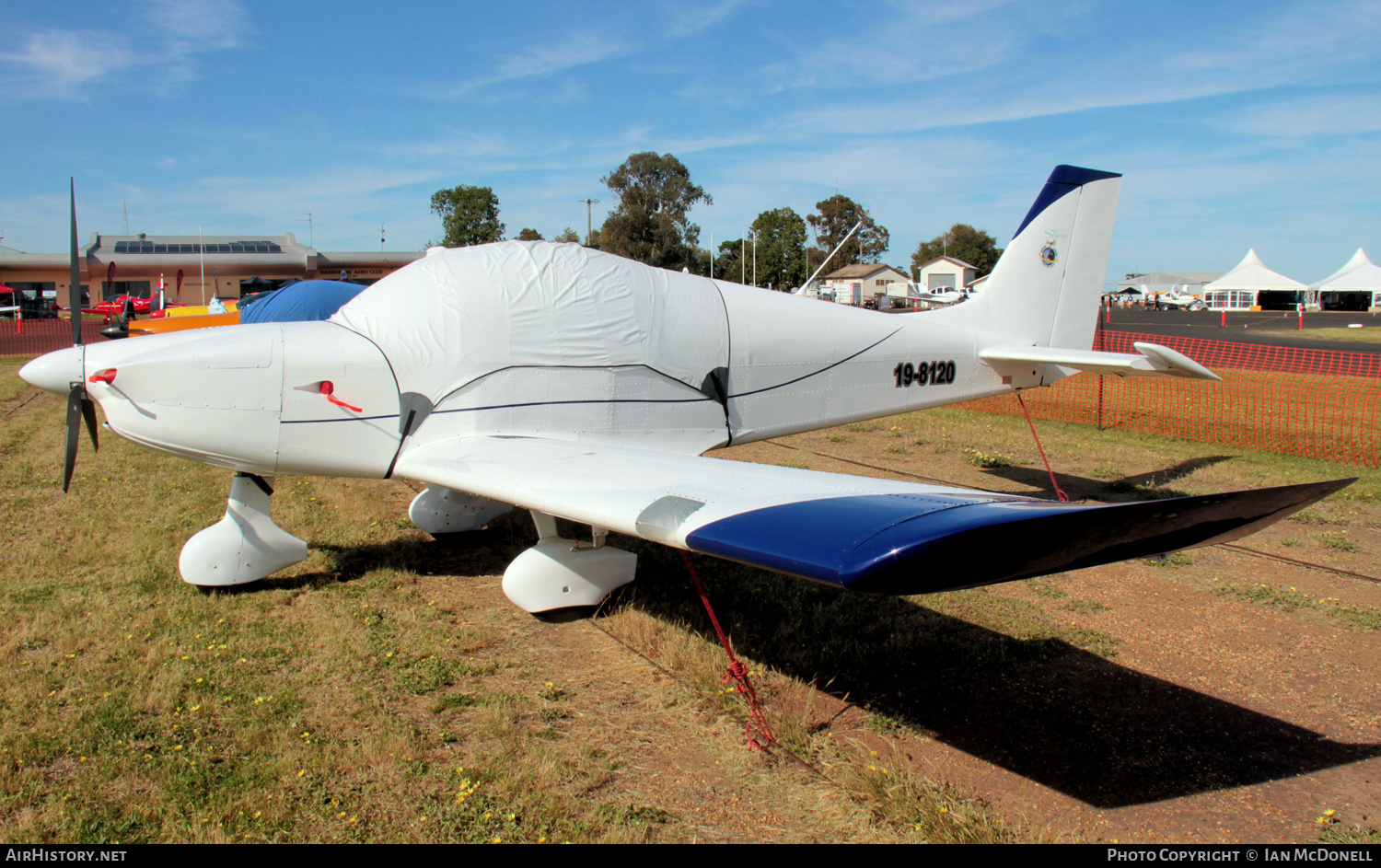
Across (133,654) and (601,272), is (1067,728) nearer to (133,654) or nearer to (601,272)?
(601,272)

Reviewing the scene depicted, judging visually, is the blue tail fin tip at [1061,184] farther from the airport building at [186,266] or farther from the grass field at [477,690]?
the airport building at [186,266]

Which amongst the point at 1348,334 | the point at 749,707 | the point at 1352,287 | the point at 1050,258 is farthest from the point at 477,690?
the point at 1352,287

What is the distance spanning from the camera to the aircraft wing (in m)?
2.52

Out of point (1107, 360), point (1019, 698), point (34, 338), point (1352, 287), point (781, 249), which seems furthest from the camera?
point (781, 249)

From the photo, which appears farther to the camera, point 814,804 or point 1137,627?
point 1137,627

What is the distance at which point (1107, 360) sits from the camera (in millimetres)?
7145

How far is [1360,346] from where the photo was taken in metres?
26.7

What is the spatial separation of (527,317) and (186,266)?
5431cm

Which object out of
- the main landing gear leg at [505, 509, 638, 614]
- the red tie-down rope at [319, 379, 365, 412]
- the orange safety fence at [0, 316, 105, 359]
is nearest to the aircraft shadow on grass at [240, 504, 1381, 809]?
the main landing gear leg at [505, 509, 638, 614]

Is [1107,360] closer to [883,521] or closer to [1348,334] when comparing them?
[883,521]

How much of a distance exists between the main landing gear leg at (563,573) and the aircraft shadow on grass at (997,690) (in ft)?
1.03

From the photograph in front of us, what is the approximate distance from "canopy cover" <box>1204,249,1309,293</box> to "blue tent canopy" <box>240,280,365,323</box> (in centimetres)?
7815

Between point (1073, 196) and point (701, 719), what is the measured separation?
6.63 meters

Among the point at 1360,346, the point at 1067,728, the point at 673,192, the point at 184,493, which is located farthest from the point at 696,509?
the point at 673,192
